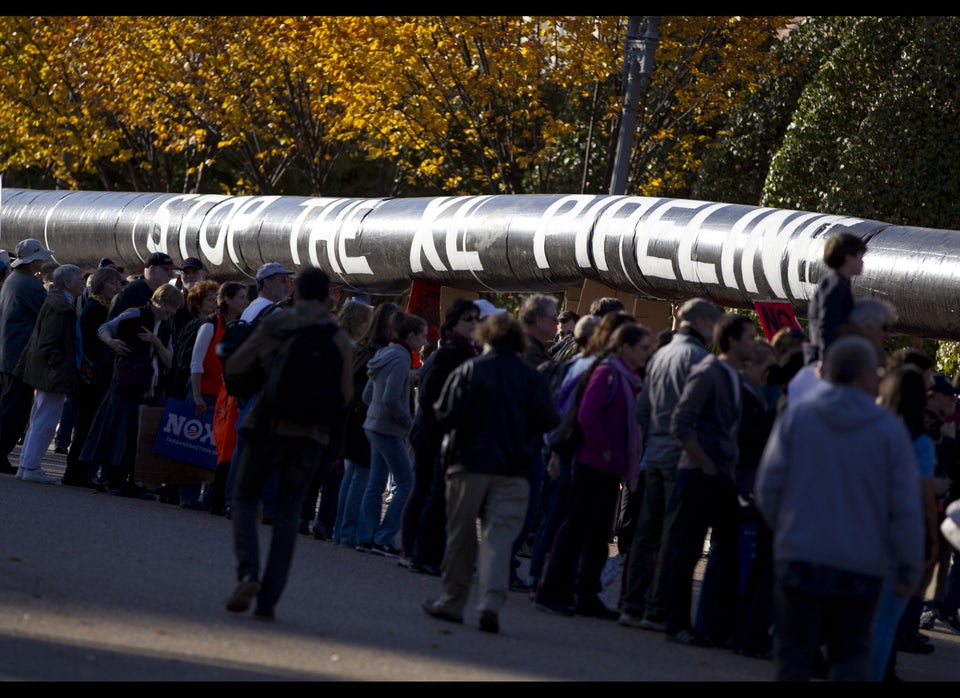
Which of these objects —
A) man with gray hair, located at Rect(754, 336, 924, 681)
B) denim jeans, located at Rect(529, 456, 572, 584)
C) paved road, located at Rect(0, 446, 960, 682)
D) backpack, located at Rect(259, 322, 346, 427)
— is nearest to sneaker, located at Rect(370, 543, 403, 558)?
paved road, located at Rect(0, 446, 960, 682)

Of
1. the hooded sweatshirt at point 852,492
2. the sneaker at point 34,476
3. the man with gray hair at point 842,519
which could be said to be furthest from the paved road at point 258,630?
the sneaker at point 34,476

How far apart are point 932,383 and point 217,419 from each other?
220 inches

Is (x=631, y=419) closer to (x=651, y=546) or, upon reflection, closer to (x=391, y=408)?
(x=651, y=546)

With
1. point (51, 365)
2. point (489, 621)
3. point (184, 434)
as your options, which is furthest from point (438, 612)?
point (51, 365)

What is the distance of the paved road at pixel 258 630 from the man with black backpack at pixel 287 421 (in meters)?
0.29

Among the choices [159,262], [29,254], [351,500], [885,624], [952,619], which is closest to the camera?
[885,624]

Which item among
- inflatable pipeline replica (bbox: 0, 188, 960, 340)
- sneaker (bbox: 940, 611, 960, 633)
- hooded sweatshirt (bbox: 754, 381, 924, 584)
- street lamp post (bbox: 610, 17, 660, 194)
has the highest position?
street lamp post (bbox: 610, 17, 660, 194)

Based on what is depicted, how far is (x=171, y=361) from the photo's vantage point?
533 inches

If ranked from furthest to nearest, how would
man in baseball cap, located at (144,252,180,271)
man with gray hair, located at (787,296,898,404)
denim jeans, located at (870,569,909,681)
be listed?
1. man in baseball cap, located at (144,252,180,271)
2. man with gray hair, located at (787,296,898,404)
3. denim jeans, located at (870,569,909,681)

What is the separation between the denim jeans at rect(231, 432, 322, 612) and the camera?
8.17 metres

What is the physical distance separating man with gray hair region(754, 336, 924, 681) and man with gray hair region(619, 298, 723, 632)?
9.55ft

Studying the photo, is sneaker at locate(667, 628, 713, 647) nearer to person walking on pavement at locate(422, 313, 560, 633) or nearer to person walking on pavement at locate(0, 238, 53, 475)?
person walking on pavement at locate(422, 313, 560, 633)

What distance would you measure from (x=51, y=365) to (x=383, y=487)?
373cm

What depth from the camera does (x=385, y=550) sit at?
11812 millimetres
